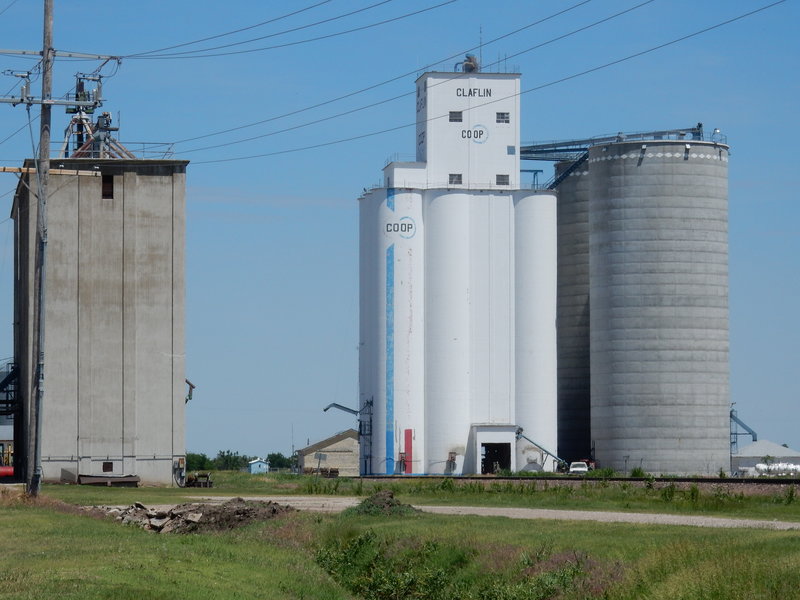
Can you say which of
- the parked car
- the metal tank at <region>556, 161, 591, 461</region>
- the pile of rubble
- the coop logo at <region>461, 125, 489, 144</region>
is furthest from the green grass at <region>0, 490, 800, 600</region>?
the metal tank at <region>556, 161, 591, 461</region>

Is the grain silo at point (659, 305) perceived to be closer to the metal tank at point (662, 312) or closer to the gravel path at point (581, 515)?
the metal tank at point (662, 312)

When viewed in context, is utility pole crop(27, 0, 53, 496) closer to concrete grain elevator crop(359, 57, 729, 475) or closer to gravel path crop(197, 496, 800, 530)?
gravel path crop(197, 496, 800, 530)

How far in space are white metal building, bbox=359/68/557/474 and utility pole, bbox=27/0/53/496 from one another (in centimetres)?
4913

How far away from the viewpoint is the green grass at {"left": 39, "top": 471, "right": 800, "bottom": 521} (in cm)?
4201

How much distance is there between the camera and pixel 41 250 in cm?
4616

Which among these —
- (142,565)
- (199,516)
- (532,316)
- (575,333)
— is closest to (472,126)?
(532,316)

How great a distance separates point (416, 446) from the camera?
94250mm

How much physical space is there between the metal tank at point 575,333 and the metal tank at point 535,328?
306 inches

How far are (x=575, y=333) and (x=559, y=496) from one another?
56167mm

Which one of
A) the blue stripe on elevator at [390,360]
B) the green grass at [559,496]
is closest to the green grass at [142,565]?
the green grass at [559,496]

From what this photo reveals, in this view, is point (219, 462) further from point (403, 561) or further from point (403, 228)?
point (403, 561)

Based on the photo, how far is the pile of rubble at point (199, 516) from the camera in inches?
1475

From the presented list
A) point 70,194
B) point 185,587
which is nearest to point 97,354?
point 70,194

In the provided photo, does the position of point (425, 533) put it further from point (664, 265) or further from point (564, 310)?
point (564, 310)
